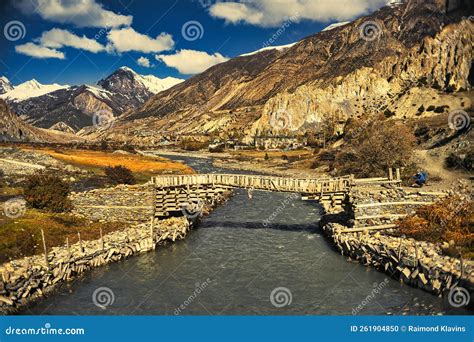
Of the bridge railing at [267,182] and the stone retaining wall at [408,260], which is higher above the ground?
the bridge railing at [267,182]

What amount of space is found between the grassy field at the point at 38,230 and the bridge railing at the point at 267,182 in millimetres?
6786

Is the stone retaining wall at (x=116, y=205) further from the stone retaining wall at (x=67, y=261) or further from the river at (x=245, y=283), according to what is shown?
the river at (x=245, y=283)

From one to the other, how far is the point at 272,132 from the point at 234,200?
135 meters

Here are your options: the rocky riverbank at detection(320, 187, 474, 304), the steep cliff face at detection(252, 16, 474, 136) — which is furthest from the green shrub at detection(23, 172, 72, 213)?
the steep cliff face at detection(252, 16, 474, 136)

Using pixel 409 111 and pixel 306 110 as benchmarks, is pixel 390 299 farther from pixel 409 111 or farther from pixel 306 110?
pixel 306 110

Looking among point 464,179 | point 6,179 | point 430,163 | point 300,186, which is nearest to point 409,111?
point 430,163

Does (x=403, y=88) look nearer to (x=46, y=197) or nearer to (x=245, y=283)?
(x=46, y=197)

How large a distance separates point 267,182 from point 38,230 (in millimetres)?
19337

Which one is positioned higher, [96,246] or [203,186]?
[203,186]

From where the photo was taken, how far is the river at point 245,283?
83.6ft

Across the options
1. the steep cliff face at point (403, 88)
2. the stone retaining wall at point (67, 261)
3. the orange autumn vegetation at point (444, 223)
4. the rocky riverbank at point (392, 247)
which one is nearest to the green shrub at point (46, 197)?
the stone retaining wall at point (67, 261)

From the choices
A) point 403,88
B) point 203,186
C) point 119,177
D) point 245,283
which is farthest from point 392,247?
point 403,88

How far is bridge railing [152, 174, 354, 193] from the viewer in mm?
40469

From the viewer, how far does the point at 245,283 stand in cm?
2941
